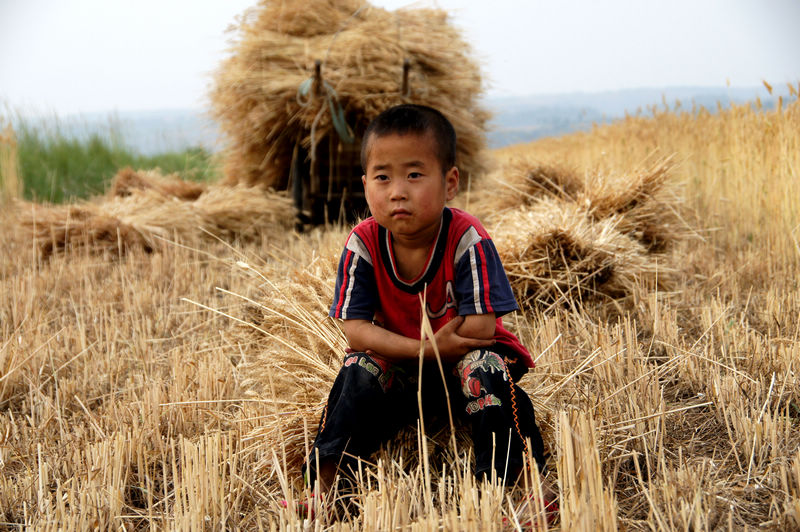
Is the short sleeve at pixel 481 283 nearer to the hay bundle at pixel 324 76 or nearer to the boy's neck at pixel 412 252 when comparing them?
the boy's neck at pixel 412 252

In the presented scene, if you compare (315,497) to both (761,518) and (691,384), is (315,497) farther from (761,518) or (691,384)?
(691,384)

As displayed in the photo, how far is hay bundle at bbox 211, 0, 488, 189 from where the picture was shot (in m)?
4.74

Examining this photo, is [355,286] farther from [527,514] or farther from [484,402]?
[527,514]

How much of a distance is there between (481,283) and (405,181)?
35cm

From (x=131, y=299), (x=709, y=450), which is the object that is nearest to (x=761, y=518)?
(x=709, y=450)

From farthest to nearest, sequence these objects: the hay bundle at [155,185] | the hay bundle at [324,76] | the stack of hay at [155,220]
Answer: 1. the hay bundle at [155,185]
2. the hay bundle at [324,76]
3. the stack of hay at [155,220]

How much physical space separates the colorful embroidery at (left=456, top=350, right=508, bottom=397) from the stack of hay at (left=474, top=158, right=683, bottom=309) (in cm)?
105

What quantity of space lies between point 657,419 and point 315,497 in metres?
1.04

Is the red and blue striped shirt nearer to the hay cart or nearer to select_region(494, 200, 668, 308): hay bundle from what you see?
select_region(494, 200, 668, 308): hay bundle

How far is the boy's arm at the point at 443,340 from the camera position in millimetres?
1727

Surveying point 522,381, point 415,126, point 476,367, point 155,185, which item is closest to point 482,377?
point 476,367

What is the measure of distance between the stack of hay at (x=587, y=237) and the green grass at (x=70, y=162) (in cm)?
403

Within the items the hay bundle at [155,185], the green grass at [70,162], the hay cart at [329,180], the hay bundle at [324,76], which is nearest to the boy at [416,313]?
the hay bundle at [324,76]

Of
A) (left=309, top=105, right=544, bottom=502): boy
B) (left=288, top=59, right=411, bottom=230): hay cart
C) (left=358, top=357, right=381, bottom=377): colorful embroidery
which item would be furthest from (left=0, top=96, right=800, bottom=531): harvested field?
(left=288, top=59, right=411, bottom=230): hay cart
